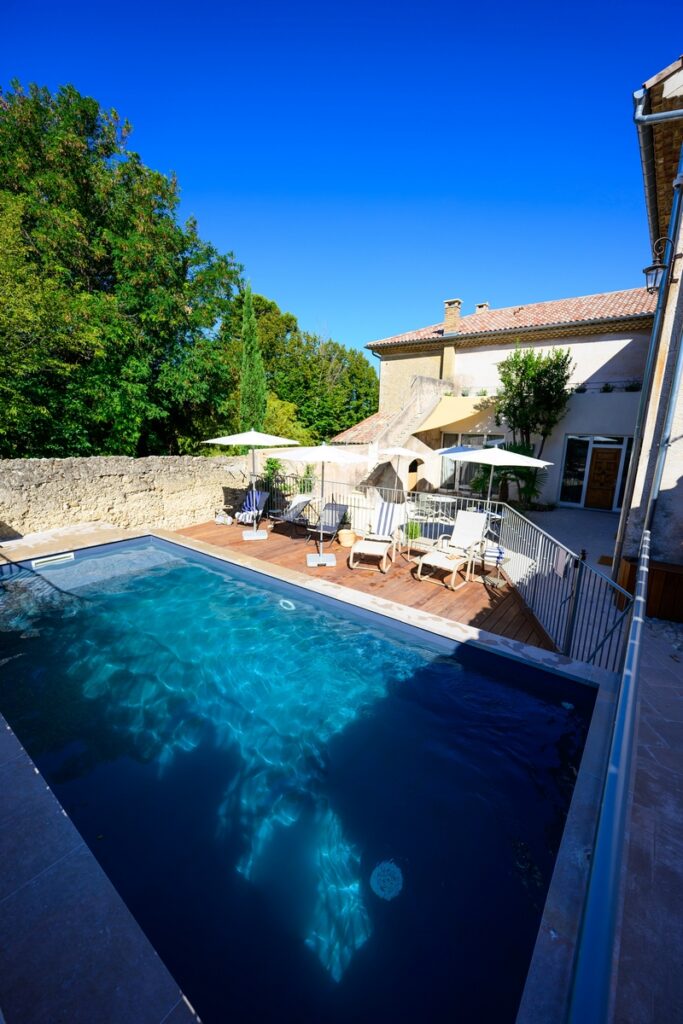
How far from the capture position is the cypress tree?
22906 mm

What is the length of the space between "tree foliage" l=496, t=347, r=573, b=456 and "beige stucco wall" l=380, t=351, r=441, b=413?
18.2 feet

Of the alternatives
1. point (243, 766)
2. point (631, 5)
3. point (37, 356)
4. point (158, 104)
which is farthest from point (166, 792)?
point (158, 104)

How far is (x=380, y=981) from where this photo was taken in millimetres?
3307

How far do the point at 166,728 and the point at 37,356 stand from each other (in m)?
14.0

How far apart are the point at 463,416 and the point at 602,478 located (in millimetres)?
6728

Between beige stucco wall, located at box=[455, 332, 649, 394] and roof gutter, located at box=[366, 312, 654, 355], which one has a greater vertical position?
roof gutter, located at box=[366, 312, 654, 355]

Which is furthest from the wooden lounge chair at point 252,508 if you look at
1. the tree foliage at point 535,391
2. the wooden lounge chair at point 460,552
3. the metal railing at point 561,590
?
the tree foliage at point 535,391

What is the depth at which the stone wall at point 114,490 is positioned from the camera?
1231 cm

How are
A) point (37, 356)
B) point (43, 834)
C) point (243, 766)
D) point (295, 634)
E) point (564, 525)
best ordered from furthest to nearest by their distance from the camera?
point (564, 525), point (37, 356), point (295, 634), point (243, 766), point (43, 834)

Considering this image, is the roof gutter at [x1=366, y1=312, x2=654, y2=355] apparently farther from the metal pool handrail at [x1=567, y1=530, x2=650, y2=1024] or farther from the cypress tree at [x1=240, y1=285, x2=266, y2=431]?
the metal pool handrail at [x1=567, y1=530, x2=650, y2=1024]

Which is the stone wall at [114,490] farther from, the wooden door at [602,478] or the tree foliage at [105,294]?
the wooden door at [602,478]

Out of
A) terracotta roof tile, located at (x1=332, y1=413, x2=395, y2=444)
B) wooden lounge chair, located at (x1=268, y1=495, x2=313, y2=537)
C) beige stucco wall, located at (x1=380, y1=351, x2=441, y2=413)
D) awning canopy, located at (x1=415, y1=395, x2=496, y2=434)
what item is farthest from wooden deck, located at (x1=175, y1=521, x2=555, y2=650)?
beige stucco wall, located at (x1=380, y1=351, x2=441, y2=413)

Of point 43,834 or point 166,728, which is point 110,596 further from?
point 43,834

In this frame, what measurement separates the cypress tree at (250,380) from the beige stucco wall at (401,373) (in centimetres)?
795
